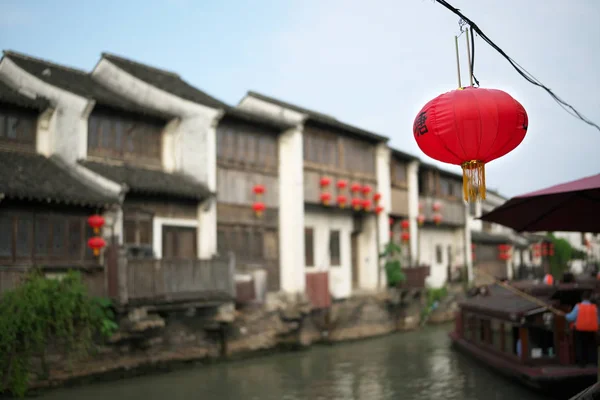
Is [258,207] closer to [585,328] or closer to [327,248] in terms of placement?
[327,248]

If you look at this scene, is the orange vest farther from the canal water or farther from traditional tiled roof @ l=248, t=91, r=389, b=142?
traditional tiled roof @ l=248, t=91, r=389, b=142

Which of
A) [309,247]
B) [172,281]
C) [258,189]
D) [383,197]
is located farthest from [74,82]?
[383,197]

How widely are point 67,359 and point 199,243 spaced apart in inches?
190

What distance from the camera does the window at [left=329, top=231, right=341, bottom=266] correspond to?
23.0m

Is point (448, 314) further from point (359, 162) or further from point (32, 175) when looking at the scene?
point (32, 175)

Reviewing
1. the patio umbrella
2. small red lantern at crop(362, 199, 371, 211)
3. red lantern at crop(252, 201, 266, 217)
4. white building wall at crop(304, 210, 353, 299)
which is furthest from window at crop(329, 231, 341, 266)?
the patio umbrella

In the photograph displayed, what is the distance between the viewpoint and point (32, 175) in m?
14.3

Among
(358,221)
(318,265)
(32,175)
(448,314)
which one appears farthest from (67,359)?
Answer: (448,314)

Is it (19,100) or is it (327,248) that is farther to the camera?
(327,248)

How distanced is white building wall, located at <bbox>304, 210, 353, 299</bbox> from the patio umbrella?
45.5ft

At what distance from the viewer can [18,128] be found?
605 inches

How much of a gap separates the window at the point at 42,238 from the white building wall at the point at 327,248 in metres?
8.74

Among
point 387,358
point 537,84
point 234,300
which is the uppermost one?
point 537,84

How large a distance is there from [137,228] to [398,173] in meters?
13.3
